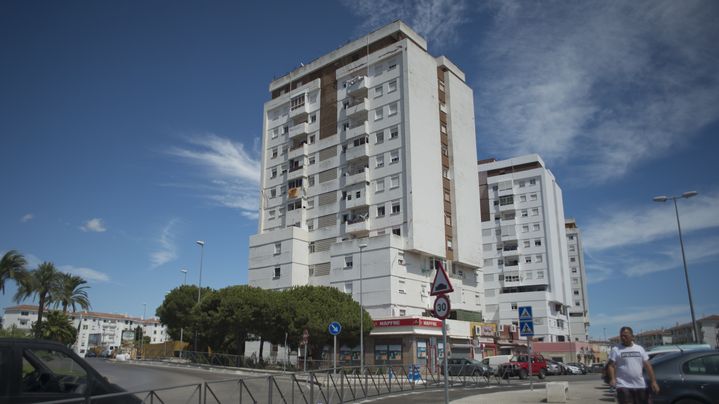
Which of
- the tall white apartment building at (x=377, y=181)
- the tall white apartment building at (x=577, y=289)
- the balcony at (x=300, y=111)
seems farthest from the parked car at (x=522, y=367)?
the tall white apartment building at (x=577, y=289)

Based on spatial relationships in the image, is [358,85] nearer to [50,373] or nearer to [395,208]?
[395,208]

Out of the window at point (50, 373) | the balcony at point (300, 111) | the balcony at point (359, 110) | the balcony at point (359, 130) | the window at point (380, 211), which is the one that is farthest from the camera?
the balcony at point (300, 111)

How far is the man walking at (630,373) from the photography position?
836 cm

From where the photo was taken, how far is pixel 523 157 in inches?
3612

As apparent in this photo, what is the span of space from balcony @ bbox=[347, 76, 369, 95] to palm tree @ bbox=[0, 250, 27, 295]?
3825 cm

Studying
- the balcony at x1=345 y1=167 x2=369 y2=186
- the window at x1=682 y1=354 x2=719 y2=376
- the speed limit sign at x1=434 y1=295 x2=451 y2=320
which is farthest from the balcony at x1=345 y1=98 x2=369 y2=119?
the window at x1=682 y1=354 x2=719 y2=376

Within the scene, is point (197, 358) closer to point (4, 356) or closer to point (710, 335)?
point (4, 356)

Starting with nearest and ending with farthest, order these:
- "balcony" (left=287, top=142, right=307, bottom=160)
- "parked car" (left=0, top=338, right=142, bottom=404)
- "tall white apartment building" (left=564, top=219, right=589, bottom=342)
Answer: "parked car" (left=0, top=338, right=142, bottom=404)
"balcony" (left=287, top=142, right=307, bottom=160)
"tall white apartment building" (left=564, top=219, right=589, bottom=342)

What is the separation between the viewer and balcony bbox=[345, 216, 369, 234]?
55250 mm

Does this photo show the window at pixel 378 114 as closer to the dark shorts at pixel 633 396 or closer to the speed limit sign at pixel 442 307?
the speed limit sign at pixel 442 307

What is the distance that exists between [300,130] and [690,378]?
57.5m

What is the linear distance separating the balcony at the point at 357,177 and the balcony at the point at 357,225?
381 cm

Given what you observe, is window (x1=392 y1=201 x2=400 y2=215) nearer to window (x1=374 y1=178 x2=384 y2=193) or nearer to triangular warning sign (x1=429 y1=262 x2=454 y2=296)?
window (x1=374 y1=178 x2=384 y2=193)

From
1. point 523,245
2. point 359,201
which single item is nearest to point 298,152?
point 359,201
